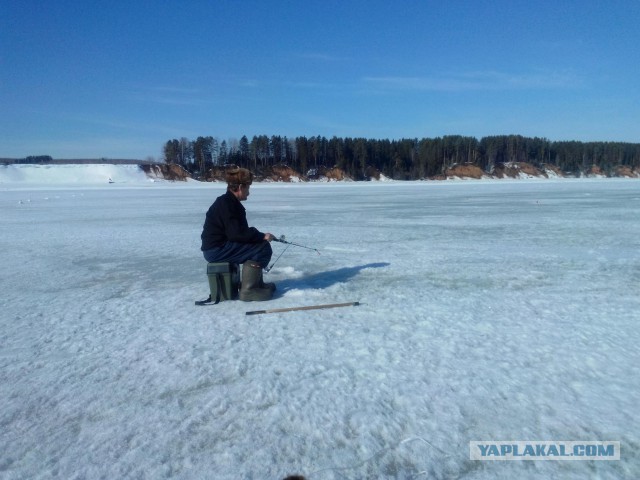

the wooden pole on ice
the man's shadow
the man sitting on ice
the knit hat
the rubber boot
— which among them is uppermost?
the knit hat

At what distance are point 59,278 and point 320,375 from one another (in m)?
4.97

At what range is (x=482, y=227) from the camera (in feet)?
40.3

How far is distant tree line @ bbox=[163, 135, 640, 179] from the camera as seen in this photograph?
9019 centimetres

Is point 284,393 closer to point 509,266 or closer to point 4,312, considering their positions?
point 4,312

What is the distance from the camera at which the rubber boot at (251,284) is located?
5.49m

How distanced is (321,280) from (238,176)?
2010 mm

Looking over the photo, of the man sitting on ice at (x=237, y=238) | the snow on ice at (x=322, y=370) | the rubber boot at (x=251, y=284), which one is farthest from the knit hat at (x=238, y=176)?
the snow on ice at (x=322, y=370)

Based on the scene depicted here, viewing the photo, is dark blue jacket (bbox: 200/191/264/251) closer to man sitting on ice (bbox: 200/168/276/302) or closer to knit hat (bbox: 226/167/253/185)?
man sitting on ice (bbox: 200/168/276/302)

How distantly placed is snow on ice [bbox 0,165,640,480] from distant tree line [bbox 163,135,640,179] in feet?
269

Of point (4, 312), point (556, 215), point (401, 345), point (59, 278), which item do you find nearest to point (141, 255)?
point (59, 278)

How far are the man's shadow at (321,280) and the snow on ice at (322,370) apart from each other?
6cm

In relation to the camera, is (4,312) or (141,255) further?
(141,255)

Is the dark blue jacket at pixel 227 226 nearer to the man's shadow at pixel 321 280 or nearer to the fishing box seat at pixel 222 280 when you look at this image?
the fishing box seat at pixel 222 280

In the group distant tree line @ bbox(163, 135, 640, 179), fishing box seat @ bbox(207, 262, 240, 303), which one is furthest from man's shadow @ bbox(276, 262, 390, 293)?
distant tree line @ bbox(163, 135, 640, 179)
